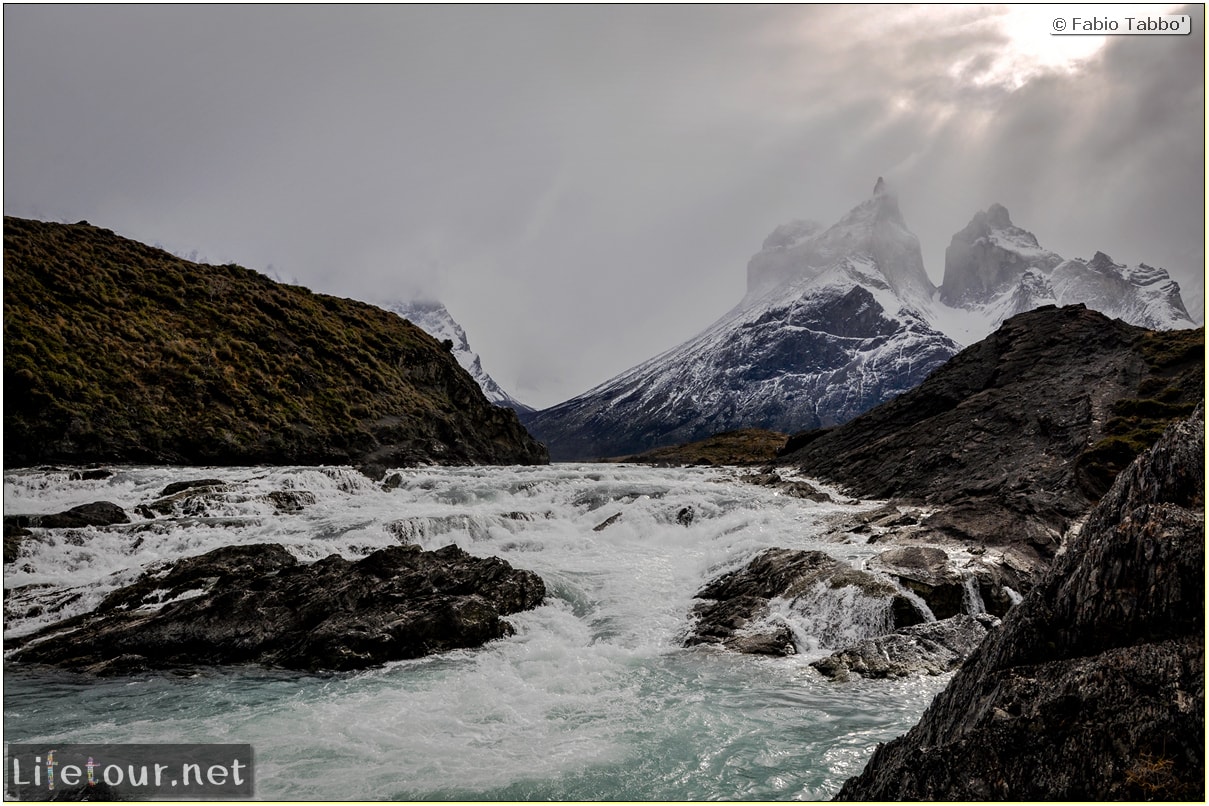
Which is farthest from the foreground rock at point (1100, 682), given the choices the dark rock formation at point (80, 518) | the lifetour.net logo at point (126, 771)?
the dark rock formation at point (80, 518)

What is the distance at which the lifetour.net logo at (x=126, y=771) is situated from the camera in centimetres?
920

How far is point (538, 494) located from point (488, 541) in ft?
37.3

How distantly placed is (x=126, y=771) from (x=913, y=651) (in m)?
17.3

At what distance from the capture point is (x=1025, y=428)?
40781mm

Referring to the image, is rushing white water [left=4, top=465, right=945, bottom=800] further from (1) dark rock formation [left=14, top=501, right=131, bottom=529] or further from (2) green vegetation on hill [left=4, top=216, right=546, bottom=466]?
(2) green vegetation on hill [left=4, top=216, right=546, bottom=466]

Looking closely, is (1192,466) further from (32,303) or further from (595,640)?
(32,303)

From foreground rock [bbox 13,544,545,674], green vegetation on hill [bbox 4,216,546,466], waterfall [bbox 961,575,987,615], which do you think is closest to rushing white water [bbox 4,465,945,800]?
foreground rock [bbox 13,544,545,674]

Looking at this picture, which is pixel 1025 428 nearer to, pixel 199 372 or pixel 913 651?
pixel 913 651

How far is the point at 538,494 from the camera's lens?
134 ft

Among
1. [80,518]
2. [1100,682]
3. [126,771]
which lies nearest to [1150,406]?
[1100,682]

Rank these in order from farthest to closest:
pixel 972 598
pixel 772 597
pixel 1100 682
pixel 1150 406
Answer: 1. pixel 1150 406
2. pixel 772 597
3. pixel 972 598
4. pixel 1100 682

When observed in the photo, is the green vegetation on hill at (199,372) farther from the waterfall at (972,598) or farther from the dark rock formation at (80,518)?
the waterfall at (972,598)

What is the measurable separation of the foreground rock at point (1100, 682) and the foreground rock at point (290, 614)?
523 inches

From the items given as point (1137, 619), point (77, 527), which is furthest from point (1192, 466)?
point (77, 527)
